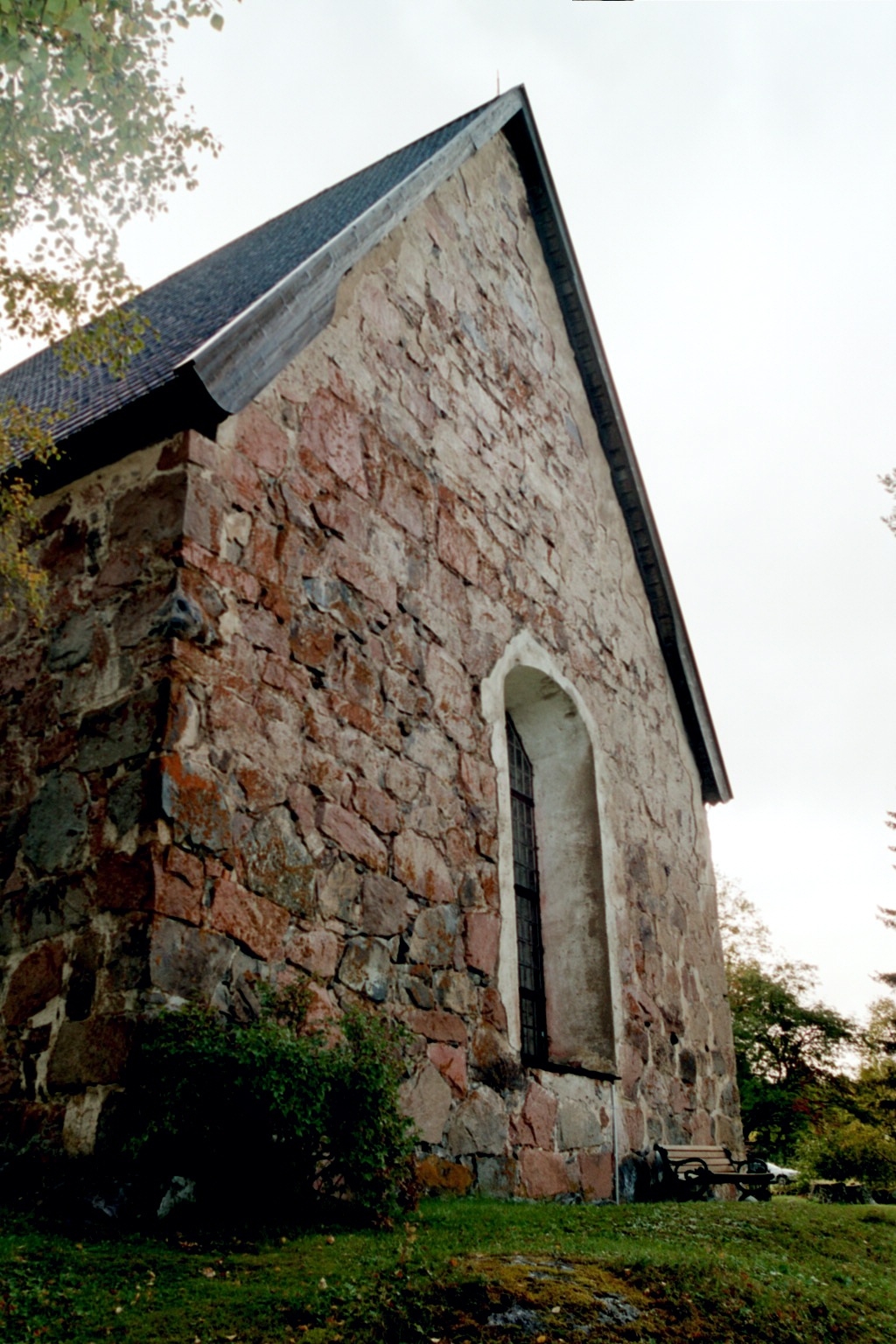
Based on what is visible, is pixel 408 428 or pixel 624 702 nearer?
pixel 408 428

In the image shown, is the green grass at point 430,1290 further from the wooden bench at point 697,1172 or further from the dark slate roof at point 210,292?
the dark slate roof at point 210,292

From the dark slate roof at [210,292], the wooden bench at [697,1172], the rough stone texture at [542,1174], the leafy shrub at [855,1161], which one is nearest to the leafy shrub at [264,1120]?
the rough stone texture at [542,1174]

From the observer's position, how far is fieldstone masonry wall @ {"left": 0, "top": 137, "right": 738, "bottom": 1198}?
4.17 meters

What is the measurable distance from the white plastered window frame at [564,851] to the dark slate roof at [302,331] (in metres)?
2.50

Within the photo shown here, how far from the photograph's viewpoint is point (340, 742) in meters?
5.26

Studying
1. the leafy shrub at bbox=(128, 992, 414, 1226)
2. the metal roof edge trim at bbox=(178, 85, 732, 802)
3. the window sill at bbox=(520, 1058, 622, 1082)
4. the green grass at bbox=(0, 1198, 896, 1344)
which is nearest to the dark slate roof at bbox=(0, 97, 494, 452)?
the metal roof edge trim at bbox=(178, 85, 732, 802)

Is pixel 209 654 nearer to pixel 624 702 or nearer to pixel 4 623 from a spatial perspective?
pixel 4 623

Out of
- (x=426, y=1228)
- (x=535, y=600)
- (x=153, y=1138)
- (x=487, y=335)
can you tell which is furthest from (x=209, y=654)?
(x=487, y=335)

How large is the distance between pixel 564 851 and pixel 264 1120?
4.20 metres

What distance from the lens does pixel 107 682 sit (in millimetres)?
4555

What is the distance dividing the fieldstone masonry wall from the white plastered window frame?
0.14 metres

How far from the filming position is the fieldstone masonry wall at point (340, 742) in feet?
13.7

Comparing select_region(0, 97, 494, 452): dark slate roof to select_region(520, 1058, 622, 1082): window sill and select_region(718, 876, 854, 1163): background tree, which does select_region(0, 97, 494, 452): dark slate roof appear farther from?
select_region(718, 876, 854, 1163): background tree

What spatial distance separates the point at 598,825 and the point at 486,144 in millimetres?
6011
